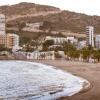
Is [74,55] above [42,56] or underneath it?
above

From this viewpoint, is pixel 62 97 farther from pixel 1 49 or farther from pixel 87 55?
pixel 1 49

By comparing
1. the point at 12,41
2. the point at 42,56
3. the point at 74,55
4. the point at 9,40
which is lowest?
the point at 42,56

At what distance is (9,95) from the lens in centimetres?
2148

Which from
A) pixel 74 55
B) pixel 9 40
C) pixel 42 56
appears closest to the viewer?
pixel 74 55

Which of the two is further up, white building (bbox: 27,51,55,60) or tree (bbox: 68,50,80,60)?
tree (bbox: 68,50,80,60)

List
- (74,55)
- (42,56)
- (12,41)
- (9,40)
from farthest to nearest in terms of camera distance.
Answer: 1. (9,40)
2. (12,41)
3. (42,56)
4. (74,55)

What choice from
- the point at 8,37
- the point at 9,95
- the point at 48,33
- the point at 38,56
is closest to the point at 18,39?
the point at 8,37

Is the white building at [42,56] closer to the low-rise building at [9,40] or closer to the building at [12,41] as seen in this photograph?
the building at [12,41]

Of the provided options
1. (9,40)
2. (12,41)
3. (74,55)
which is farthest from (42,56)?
(9,40)

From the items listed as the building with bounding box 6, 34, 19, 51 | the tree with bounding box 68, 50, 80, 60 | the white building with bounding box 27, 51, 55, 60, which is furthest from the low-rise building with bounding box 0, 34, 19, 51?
the tree with bounding box 68, 50, 80, 60

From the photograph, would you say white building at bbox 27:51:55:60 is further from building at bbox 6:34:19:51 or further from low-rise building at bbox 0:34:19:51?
low-rise building at bbox 0:34:19:51

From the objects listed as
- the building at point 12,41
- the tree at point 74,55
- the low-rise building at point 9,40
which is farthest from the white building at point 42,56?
the low-rise building at point 9,40

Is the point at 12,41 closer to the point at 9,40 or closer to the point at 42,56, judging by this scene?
the point at 9,40

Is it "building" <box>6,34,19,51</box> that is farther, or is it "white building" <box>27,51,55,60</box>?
"building" <box>6,34,19,51</box>
